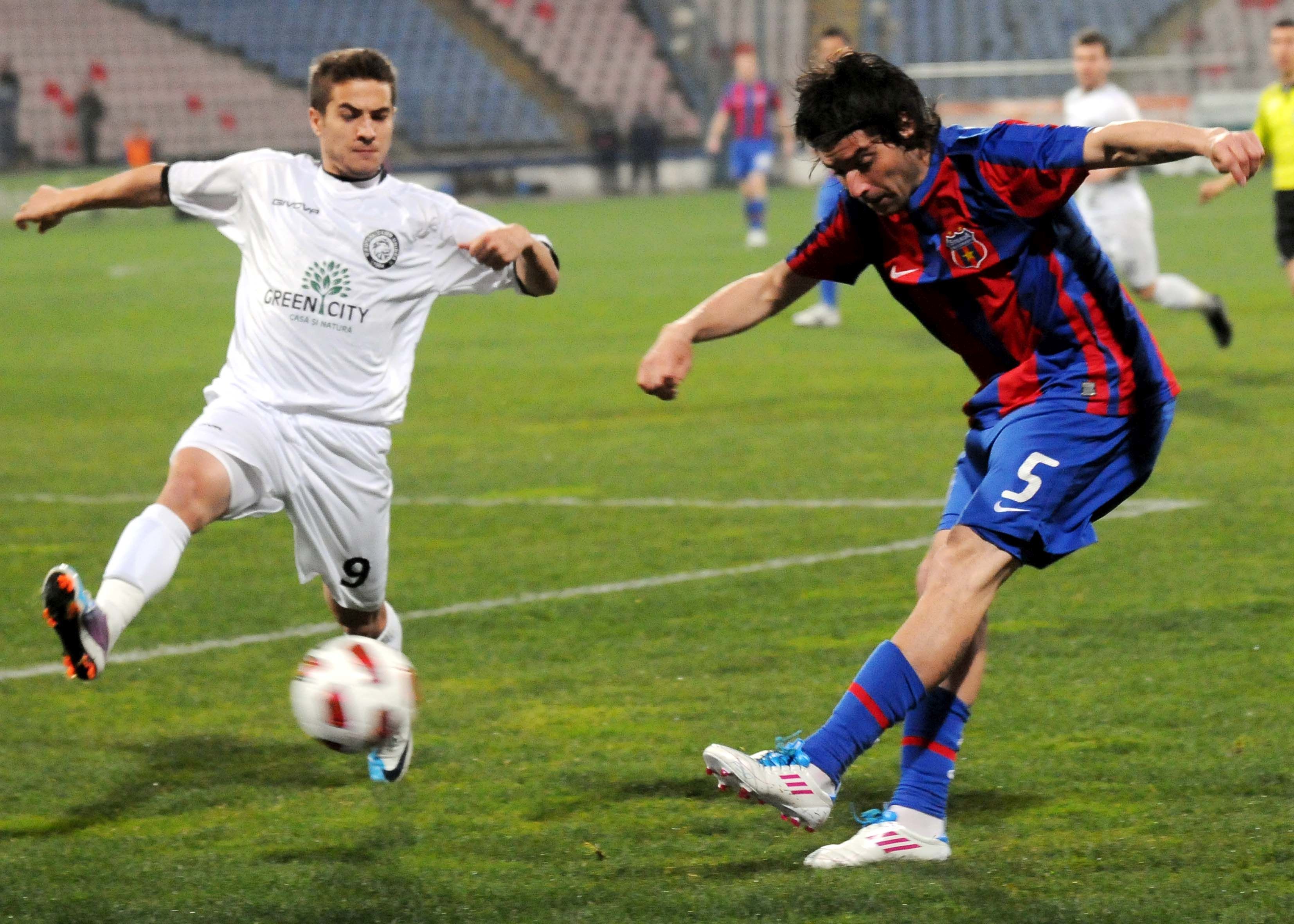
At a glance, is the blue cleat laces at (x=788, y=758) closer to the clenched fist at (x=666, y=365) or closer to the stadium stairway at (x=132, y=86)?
the clenched fist at (x=666, y=365)

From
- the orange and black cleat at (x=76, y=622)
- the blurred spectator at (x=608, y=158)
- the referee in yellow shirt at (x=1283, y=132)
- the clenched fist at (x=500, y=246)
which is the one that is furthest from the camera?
the blurred spectator at (x=608, y=158)

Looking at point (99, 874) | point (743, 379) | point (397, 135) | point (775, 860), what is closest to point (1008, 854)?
point (775, 860)

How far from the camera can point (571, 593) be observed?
7066mm

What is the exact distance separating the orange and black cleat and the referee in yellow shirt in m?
8.92

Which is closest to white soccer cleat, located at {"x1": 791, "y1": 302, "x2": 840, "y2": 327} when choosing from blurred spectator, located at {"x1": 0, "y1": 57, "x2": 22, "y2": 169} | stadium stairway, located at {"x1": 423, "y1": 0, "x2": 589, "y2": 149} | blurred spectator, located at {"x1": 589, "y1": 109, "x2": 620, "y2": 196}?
blurred spectator, located at {"x1": 589, "y1": 109, "x2": 620, "y2": 196}

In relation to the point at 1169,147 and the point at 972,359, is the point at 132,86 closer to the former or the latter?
the point at 972,359

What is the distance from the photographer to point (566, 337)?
52.0 feet

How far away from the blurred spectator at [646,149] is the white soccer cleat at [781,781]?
3641cm

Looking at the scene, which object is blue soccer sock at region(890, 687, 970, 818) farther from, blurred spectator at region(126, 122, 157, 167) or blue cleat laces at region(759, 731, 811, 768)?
blurred spectator at region(126, 122, 157, 167)

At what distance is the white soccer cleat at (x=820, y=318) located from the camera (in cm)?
1627

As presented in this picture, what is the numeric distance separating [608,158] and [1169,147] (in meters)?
36.9

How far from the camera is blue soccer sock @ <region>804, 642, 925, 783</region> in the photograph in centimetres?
380

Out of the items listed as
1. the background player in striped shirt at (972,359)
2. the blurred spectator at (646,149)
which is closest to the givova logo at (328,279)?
the background player in striped shirt at (972,359)

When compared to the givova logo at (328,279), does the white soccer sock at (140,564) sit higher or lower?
lower
